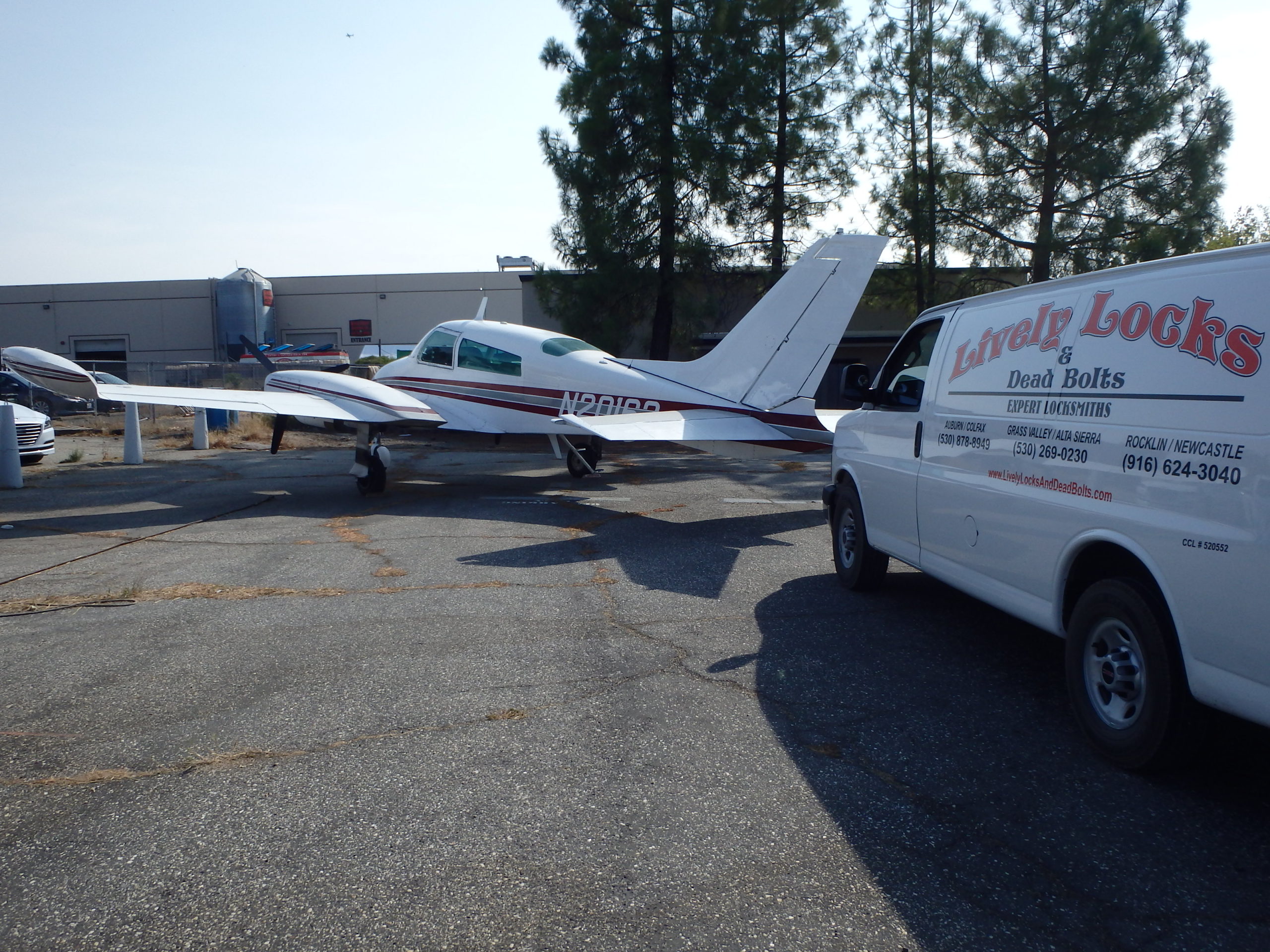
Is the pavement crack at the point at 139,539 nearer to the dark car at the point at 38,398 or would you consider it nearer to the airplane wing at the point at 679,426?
the airplane wing at the point at 679,426

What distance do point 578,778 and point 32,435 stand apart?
14.9 meters

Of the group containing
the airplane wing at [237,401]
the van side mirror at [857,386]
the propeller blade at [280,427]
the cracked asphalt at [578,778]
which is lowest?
the cracked asphalt at [578,778]

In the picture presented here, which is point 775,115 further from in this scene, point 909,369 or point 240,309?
point 240,309

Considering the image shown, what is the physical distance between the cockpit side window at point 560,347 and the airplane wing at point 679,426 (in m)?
1.64

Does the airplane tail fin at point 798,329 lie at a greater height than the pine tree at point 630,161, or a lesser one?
lesser

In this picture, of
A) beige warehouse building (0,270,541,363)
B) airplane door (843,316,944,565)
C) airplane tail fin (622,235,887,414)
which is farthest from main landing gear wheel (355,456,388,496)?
beige warehouse building (0,270,541,363)

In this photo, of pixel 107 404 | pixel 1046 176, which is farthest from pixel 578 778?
pixel 107 404

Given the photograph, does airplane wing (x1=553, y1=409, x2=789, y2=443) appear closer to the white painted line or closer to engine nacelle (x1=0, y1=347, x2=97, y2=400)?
the white painted line

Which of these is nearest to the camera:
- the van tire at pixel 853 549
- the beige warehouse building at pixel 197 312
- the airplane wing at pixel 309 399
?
the van tire at pixel 853 549

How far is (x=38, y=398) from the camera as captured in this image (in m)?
28.5

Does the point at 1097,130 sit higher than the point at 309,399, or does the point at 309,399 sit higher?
the point at 1097,130

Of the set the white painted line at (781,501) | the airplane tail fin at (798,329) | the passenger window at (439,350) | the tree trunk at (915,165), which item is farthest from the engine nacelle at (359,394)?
the tree trunk at (915,165)

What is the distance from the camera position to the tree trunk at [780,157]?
21.5 m

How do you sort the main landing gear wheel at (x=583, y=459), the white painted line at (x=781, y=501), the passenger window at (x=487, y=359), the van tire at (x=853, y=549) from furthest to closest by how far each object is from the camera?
the main landing gear wheel at (x=583, y=459), the passenger window at (x=487, y=359), the white painted line at (x=781, y=501), the van tire at (x=853, y=549)
